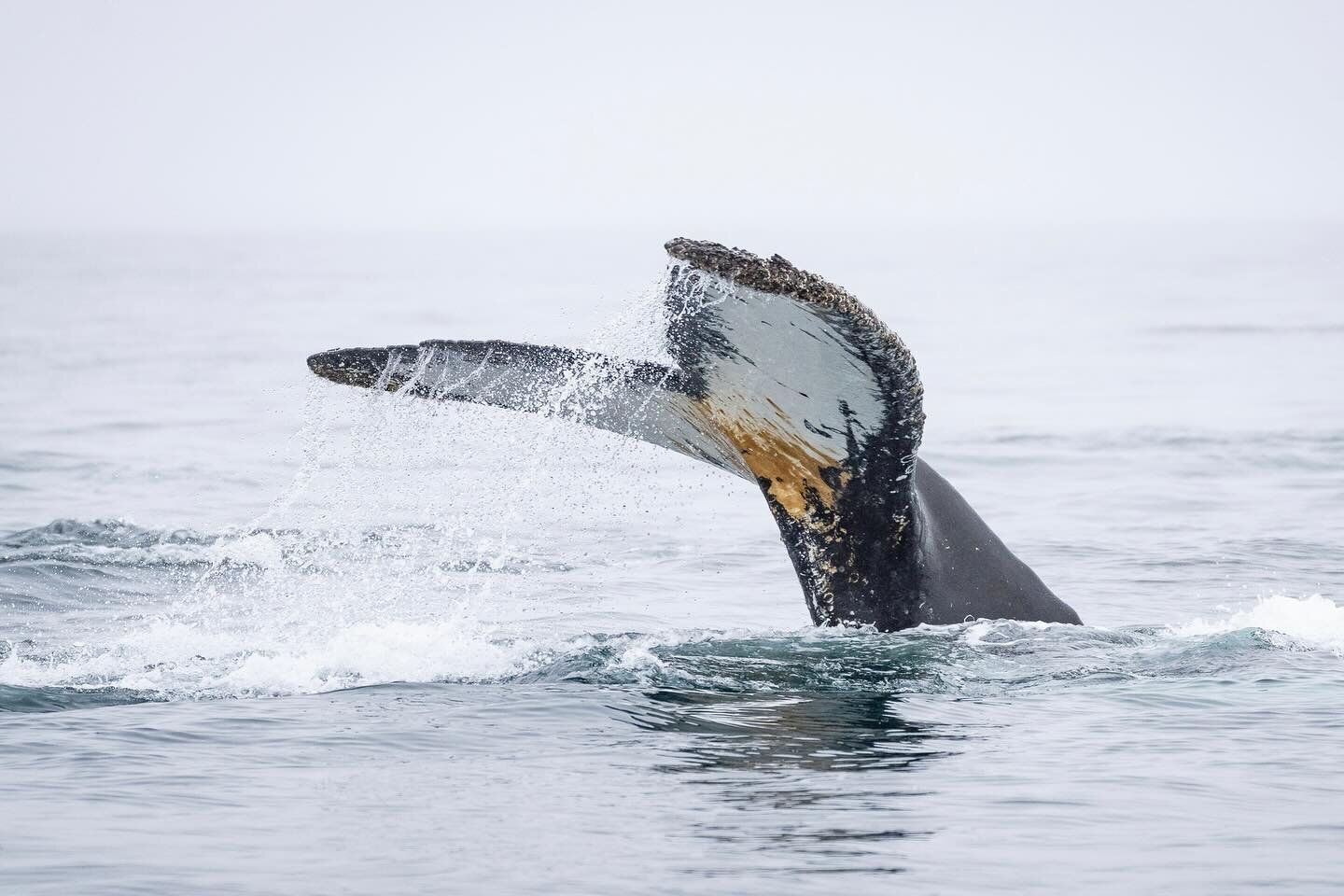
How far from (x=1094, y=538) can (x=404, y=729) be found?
6.80m

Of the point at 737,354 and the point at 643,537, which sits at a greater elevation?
the point at 737,354

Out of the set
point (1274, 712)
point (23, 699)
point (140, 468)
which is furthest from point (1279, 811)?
point (140, 468)

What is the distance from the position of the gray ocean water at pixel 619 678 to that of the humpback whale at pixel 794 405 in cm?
18

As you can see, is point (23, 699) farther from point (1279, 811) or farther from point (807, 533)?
point (1279, 811)

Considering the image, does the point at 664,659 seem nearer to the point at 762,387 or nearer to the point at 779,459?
the point at 779,459

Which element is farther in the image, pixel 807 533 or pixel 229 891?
pixel 807 533

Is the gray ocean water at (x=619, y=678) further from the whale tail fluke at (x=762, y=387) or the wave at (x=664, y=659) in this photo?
the whale tail fluke at (x=762, y=387)

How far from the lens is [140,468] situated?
15578 mm

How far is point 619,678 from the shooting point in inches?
277

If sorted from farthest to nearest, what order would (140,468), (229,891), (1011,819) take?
(140,468) < (1011,819) < (229,891)

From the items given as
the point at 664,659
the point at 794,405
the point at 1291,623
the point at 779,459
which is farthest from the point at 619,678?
the point at 1291,623

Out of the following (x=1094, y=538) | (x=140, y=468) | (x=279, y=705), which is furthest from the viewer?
(x=140, y=468)

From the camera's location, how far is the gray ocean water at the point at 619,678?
16.0 feet

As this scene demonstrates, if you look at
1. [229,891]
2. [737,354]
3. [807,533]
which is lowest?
[229,891]
